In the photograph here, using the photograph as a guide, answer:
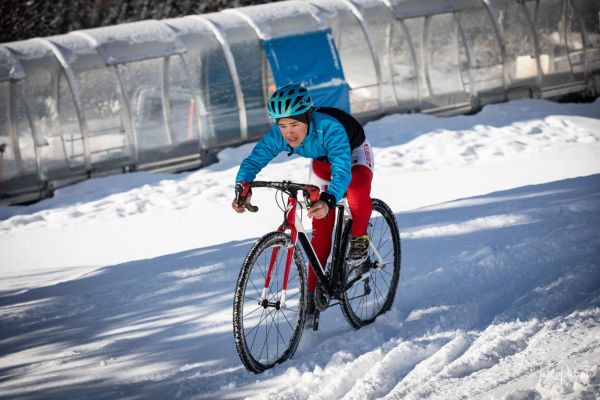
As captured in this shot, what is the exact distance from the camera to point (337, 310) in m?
5.69

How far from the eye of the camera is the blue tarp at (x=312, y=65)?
14484 millimetres

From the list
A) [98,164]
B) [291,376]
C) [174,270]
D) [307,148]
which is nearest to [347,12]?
[98,164]

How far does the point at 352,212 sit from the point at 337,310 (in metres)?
1.05

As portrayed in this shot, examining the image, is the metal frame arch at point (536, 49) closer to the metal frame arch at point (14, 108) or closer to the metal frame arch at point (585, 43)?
the metal frame arch at point (585, 43)

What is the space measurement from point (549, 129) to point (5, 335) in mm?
11016

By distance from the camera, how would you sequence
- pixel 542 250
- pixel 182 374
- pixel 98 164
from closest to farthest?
1. pixel 182 374
2. pixel 542 250
3. pixel 98 164

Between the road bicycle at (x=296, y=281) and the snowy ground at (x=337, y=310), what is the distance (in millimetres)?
164

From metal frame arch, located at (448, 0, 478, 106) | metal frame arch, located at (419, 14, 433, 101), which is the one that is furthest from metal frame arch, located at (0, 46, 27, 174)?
metal frame arch, located at (448, 0, 478, 106)

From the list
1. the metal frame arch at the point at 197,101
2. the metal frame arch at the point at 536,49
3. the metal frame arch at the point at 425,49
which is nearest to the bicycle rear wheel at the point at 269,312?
the metal frame arch at the point at 197,101

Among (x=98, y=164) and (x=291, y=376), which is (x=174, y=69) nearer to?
(x=98, y=164)

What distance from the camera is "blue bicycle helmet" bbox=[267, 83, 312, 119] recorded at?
4.52m

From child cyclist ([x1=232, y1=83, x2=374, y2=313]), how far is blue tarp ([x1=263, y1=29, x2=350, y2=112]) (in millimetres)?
9486

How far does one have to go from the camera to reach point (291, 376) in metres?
4.41

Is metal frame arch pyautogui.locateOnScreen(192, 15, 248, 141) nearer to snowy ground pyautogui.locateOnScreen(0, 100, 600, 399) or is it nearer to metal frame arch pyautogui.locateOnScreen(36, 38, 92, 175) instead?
metal frame arch pyautogui.locateOnScreen(36, 38, 92, 175)
